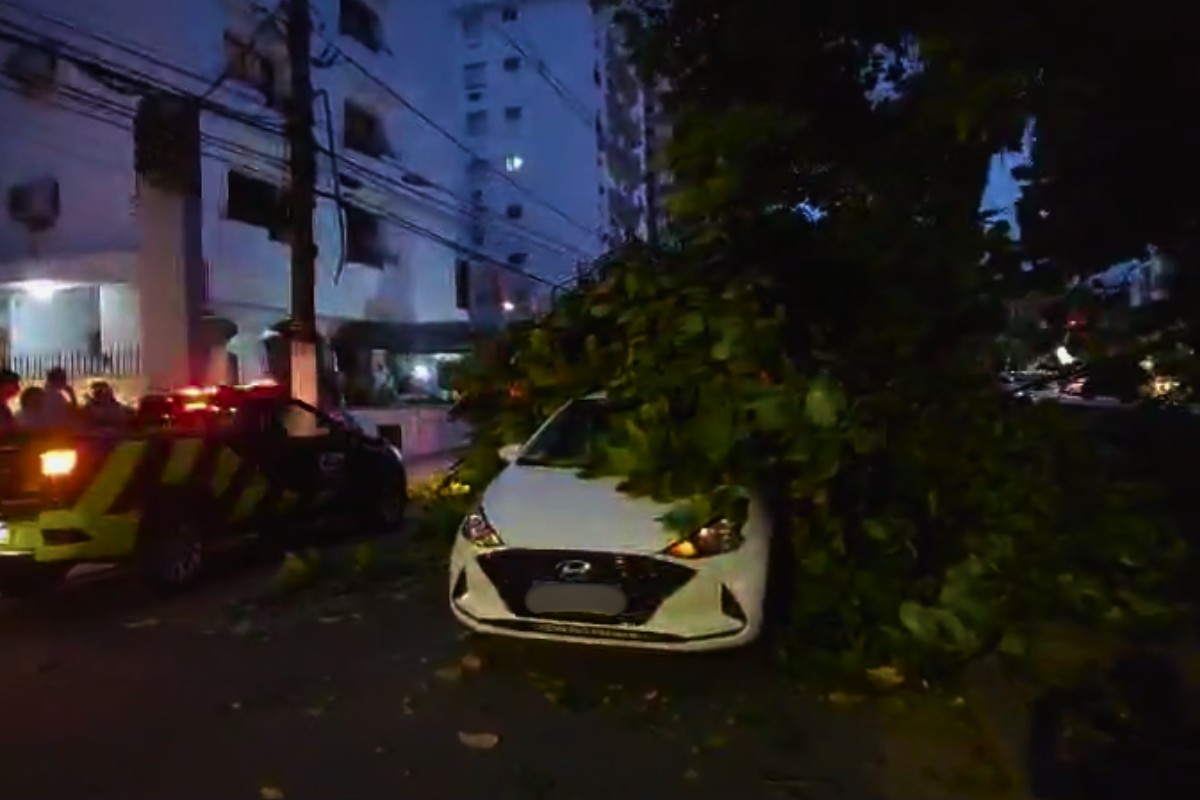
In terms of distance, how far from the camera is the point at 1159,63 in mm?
7473

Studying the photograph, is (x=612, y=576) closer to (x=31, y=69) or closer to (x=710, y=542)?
(x=710, y=542)

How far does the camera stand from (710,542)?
5.94 meters

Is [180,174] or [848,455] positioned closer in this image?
[848,455]

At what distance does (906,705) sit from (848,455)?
1.24m

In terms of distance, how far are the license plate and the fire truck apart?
12.2ft

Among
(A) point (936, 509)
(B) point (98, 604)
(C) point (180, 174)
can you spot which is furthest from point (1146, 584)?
(C) point (180, 174)

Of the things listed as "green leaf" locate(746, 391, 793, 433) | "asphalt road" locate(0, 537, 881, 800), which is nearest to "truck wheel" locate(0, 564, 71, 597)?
"asphalt road" locate(0, 537, 881, 800)

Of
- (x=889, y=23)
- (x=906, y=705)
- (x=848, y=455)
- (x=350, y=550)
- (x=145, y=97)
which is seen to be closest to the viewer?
(x=906, y=705)

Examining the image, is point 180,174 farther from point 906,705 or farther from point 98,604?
point 906,705

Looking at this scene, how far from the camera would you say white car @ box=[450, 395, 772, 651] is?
19.2ft

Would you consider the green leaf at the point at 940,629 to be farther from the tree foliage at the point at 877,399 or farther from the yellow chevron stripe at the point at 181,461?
the yellow chevron stripe at the point at 181,461

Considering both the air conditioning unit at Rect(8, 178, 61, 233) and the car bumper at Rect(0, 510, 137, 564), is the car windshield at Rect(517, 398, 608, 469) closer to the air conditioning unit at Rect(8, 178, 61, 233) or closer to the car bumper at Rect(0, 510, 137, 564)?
the car bumper at Rect(0, 510, 137, 564)

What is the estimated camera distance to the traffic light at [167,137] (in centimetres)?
1548

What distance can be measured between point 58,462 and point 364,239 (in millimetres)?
20861
